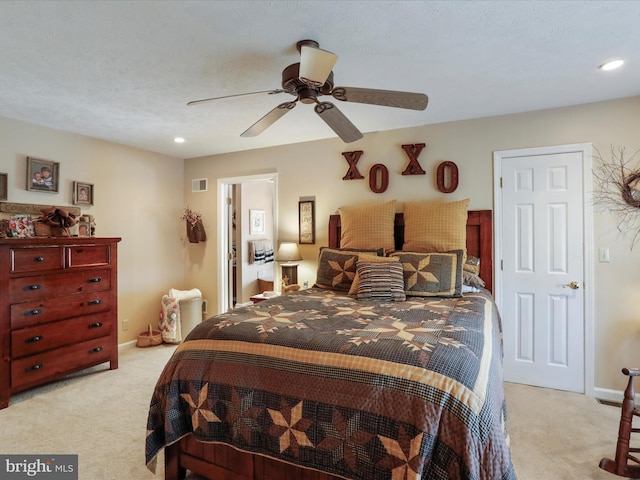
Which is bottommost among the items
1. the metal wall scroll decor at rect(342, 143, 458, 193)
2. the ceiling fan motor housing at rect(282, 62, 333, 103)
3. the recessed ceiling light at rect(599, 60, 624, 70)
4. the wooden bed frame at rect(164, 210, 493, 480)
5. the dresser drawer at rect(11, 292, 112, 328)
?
the wooden bed frame at rect(164, 210, 493, 480)

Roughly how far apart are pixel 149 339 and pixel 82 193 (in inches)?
71.5

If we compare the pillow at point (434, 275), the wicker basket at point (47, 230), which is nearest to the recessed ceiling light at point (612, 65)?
the pillow at point (434, 275)

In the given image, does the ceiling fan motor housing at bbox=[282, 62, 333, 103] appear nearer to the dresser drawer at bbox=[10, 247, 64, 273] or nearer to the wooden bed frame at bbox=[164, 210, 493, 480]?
the wooden bed frame at bbox=[164, 210, 493, 480]

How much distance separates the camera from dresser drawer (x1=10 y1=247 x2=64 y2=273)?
2.79 m

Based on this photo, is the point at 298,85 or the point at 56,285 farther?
A: the point at 56,285

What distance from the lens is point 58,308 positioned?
10.1 feet

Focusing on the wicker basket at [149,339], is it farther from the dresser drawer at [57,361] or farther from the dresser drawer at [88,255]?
the dresser drawer at [88,255]

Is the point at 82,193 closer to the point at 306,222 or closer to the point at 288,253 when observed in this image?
the point at 288,253

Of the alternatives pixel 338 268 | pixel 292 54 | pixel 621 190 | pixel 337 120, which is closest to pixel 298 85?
pixel 292 54

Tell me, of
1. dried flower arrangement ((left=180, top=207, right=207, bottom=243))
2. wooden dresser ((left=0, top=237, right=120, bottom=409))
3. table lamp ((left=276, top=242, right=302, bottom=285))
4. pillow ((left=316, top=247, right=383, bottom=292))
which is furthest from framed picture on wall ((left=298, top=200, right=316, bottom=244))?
wooden dresser ((left=0, top=237, right=120, bottom=409))

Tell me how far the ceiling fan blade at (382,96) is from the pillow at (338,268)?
1416 millimetres

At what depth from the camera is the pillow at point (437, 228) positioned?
122 inches

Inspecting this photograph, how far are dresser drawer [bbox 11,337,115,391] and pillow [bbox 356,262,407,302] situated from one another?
2.62 metres

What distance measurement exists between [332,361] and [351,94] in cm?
144
